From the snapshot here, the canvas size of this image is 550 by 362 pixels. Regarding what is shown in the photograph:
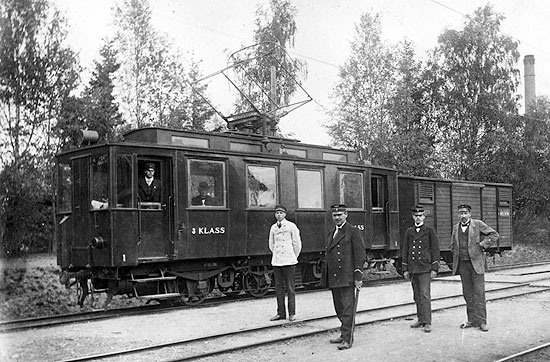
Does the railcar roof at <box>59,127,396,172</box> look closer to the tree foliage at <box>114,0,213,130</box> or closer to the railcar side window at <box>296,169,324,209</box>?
the railcar side window at <box>296,169,324,209</box>

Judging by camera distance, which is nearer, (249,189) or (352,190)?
(249,189)

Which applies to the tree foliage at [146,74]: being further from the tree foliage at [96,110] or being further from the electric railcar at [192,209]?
the electric railcar at [192,209]

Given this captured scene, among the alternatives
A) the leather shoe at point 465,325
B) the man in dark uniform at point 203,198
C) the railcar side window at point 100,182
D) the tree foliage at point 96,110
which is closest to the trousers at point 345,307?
the leather shoe at point 465,325

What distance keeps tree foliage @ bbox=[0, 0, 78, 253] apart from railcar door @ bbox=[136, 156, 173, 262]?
4722 mm

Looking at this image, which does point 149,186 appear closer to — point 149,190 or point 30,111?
point 149,190

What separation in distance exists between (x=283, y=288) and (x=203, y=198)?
270 cm

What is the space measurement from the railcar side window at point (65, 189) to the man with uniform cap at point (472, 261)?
699 centimetres

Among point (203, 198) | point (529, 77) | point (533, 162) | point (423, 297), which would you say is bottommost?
point (423, 297)

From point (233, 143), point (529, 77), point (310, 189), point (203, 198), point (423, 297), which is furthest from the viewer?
point (529, 77)

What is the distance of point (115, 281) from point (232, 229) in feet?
8.26

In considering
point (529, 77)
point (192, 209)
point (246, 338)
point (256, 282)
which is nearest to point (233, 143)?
point (192, 209)

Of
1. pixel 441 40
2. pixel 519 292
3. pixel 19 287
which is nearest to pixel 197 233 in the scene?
pixel 19 287

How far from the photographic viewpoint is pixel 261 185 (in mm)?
12727

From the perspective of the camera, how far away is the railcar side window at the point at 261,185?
1249 cm
